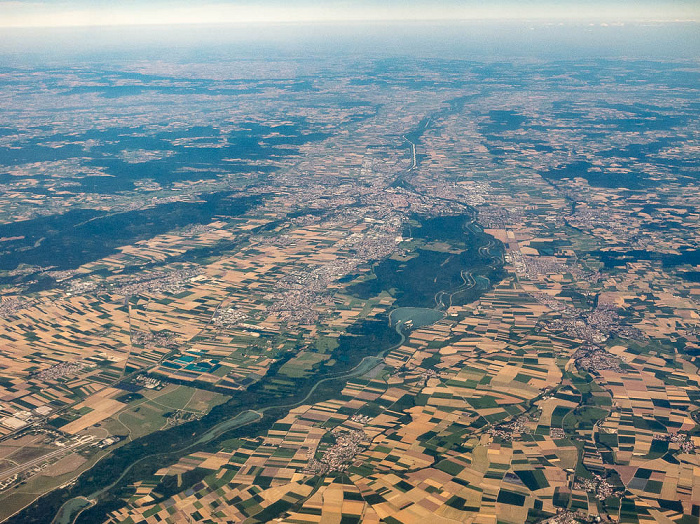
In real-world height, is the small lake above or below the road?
above

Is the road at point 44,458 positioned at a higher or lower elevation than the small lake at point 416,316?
lower

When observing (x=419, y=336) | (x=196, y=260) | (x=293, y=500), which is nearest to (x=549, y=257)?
(x=419, y=336)

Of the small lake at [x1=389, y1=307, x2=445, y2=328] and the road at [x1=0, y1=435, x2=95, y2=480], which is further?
the small lake at [x1=389, y1=307, x2=445, y2=328]

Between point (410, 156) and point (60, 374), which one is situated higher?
point (410, 156)

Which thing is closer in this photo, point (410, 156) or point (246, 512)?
point (246, 512)

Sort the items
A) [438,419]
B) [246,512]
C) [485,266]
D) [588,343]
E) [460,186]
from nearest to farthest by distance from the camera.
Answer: [246,512] < [438,419] < [588,343] < [485,266] < [460,186]

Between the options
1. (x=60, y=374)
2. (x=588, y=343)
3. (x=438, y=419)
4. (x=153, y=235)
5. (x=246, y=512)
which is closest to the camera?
(x=246, y=512)

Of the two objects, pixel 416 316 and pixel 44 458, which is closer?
→ pixel 44 458

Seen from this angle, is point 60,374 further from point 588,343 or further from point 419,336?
point 588,343

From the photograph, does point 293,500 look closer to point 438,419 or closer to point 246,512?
point 246,512

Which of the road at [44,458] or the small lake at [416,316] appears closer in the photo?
the road at [44,458]

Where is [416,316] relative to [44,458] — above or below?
above
